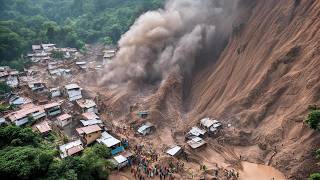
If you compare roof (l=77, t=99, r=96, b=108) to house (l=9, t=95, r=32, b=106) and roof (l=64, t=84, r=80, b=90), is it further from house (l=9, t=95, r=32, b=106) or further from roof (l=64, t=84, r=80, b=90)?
house (l=9, t=95, r=32, b=106)

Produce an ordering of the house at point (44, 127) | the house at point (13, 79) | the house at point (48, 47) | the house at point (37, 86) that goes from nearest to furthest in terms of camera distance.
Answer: the house at point (44, 127) → the house at point (37, 86) → the house at point (13, 79) → the house at point (48, 47)

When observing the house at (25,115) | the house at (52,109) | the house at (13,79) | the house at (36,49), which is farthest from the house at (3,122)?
the house at (36,49)

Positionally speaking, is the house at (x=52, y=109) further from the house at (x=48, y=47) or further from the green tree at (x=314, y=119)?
the green tree at (x=314, y=119)

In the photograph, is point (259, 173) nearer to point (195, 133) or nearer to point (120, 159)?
point (195, 133)

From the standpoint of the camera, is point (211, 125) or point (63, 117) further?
point (63, 117)

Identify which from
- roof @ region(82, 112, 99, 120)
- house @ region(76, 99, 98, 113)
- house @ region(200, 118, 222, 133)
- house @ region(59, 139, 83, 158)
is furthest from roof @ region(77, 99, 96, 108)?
house @ region(200, 118, 222, 133)

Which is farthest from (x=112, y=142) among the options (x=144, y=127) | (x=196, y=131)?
(x=196, y=131)

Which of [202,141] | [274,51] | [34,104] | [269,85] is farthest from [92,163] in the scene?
[274,51]
